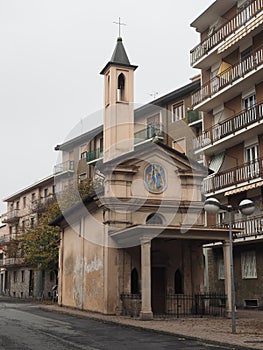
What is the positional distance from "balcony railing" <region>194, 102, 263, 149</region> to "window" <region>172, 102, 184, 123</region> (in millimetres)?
6117

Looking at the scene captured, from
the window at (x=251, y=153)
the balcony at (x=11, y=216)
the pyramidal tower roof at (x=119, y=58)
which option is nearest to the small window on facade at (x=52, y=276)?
the balcony at (x=11, y=216)

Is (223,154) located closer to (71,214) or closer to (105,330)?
(71,214)

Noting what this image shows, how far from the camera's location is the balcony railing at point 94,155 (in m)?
49.3

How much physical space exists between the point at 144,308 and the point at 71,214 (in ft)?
35.2

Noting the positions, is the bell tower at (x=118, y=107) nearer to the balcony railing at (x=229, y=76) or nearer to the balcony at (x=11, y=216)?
the balcony railing at (x=229, y=76)

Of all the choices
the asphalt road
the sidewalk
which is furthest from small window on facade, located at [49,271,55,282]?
the asphalt road

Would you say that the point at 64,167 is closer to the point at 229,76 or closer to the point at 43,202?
the point at 43,202

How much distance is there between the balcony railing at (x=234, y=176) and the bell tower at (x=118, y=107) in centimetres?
614

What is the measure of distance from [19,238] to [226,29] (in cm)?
3019

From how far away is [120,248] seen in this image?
22.7 metres

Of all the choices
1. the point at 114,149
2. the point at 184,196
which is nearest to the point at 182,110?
the point at 114,149

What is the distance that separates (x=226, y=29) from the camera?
30.4 metres

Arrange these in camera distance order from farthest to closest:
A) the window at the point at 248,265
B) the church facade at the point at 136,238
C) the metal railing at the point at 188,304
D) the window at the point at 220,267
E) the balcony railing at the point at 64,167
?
the balcony railing at the point at 64,167 < the window at the point at 220,267 < the window at the point at 248,265 < the church facade at the point at 136,238 < the metal railing at the point at 188,304

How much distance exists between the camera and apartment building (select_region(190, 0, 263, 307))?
27.7 m
